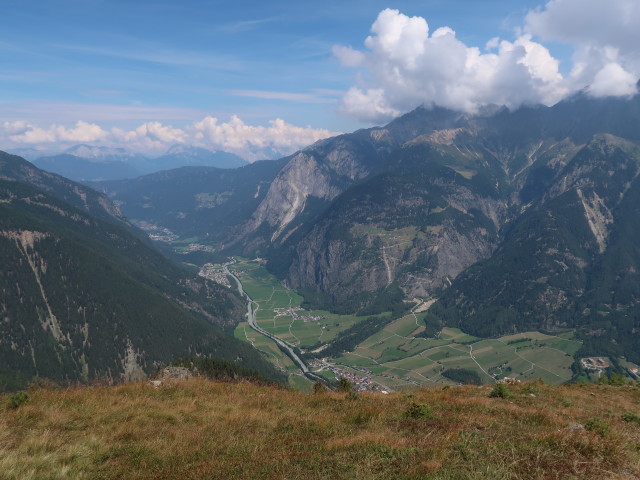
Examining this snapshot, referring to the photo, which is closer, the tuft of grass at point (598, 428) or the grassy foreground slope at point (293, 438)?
the grassy foreground slope at point (293, 438)

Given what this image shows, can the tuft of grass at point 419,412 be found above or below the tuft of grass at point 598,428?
below

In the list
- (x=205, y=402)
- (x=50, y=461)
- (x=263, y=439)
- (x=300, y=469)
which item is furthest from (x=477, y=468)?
(x=205, y=402)

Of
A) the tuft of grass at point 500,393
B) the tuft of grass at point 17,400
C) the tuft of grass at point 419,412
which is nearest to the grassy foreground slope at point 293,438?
the tuft of grass at point 419,412

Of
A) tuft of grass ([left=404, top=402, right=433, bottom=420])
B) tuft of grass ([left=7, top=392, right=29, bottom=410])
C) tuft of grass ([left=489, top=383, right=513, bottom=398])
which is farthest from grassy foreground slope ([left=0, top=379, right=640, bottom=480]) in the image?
tuft of grass ([left=489, top=383, right=513, bottom=398])

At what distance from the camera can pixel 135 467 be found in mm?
12922

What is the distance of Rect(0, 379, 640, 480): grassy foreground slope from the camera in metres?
11.8

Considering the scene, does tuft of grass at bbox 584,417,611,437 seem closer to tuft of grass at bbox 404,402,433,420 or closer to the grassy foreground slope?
the grassy foreground slope

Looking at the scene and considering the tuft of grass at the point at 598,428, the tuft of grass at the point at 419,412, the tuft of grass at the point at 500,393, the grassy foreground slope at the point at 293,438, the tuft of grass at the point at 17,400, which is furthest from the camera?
the tuft of grass at the point at 500,393

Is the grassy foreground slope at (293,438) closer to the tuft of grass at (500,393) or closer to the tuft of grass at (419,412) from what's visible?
the tuft of grass at (419,412)

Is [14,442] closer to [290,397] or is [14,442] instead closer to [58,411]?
[58,411]

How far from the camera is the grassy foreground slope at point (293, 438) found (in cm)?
1184

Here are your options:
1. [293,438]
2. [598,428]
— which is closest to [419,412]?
[293,438]

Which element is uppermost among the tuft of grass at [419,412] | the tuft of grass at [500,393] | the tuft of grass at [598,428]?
the tuft of grass at [598,428]

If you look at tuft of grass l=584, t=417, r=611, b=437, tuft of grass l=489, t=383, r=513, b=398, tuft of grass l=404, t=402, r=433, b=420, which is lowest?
tuft of grass l=489, t=383, r=513, b=398
